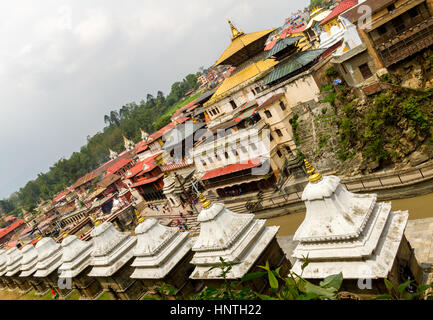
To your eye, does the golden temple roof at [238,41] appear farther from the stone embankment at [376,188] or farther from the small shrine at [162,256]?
the small shrine at [162,256]

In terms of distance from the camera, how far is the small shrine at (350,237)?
8547mm

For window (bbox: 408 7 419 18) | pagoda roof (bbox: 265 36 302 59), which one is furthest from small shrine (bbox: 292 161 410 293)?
pagoda roof (bbox: 265 36 302 59)

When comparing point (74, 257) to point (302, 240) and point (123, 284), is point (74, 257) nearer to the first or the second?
point (123, 284)

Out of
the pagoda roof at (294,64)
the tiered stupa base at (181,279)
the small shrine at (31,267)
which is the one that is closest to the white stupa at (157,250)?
the tiered stupa base at (181,279)

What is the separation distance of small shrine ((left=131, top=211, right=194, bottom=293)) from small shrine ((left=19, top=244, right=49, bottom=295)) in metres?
16.5

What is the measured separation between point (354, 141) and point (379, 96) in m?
3.87

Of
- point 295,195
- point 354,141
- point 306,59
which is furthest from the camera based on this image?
point 306,59

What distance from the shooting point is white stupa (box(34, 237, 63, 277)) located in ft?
78.5

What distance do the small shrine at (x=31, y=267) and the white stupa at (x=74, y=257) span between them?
6492mm

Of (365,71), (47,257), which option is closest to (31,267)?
(47,257)
